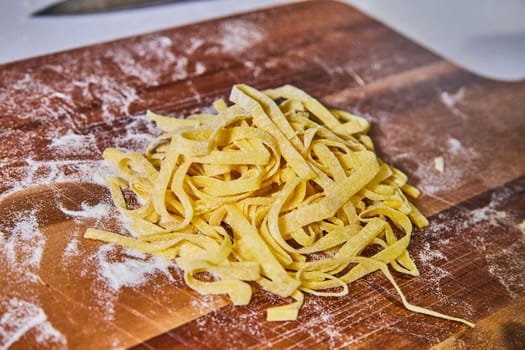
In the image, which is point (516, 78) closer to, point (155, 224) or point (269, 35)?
point (269, 35)

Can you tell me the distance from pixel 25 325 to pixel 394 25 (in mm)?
2728

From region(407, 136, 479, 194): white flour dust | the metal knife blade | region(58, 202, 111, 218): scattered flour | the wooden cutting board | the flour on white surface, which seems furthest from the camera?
the metal knife blade

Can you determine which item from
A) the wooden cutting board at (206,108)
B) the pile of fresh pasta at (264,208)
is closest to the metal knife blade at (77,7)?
the wooden cutting board at (206,108)

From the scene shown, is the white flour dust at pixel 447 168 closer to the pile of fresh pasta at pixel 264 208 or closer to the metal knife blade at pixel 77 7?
the pile of fresh pasta at pixel 264 208

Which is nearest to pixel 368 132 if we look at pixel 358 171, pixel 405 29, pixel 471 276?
pixel 358 171

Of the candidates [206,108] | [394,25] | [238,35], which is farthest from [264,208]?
[394,25]

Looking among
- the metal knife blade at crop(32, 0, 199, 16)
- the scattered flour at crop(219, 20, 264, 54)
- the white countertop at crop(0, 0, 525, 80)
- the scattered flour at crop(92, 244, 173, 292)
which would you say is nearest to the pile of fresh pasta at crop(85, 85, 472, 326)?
the scattered flour at crop(92, 244, 173, 292)

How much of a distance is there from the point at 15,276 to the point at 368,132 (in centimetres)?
151

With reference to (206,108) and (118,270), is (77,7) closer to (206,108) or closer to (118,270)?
(206,108)

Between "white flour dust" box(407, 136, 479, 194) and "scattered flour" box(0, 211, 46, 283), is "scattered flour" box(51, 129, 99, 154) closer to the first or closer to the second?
"scattered flour" box(0, 211, 46, 283)

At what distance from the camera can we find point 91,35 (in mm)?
2908

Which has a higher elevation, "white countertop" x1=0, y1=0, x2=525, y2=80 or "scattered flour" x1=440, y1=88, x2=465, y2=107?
"white countertop" x1=0, y1=0, x2=525, y2=80

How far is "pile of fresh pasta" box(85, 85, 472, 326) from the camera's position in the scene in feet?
6.01

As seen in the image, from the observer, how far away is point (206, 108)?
8.13 ft
